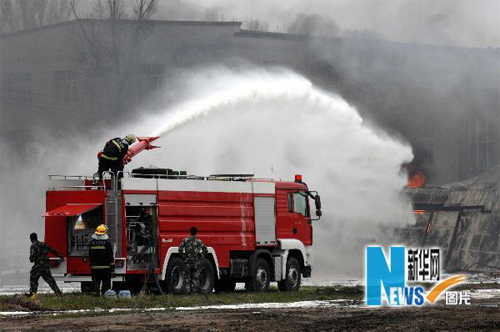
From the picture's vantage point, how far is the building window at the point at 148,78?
192 ft

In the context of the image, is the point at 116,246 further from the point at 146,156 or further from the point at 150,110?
Result: the point at 150,110

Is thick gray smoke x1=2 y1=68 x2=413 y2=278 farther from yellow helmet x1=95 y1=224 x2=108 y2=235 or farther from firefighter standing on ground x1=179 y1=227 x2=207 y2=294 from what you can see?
yellow helmet x1=95 y1=224 x2=108 y2=235

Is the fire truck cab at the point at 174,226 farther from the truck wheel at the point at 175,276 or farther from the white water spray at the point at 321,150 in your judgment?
the white water spray at the point at 321,150

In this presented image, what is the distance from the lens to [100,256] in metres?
21.9

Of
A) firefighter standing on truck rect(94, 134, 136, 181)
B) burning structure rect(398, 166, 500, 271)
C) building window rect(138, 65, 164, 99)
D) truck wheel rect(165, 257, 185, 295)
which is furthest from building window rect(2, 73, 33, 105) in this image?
truck wheel rect(165, 257, 185, 295)

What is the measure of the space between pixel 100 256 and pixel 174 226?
2.55 meters

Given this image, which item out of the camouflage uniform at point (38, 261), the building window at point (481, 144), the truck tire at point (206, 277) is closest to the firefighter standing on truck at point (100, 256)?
the camouflage uniform at point (38, 261)

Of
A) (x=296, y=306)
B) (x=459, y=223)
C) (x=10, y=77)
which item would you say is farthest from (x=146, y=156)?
(x=10, y=77)

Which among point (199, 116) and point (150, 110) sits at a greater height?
point (150, 110)

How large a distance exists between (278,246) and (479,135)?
26.4 meters

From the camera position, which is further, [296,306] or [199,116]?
[199,116]

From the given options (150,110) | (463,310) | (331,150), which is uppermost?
(150,110)

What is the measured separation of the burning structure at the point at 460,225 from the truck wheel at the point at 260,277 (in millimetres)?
11980

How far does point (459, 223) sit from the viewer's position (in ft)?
124
